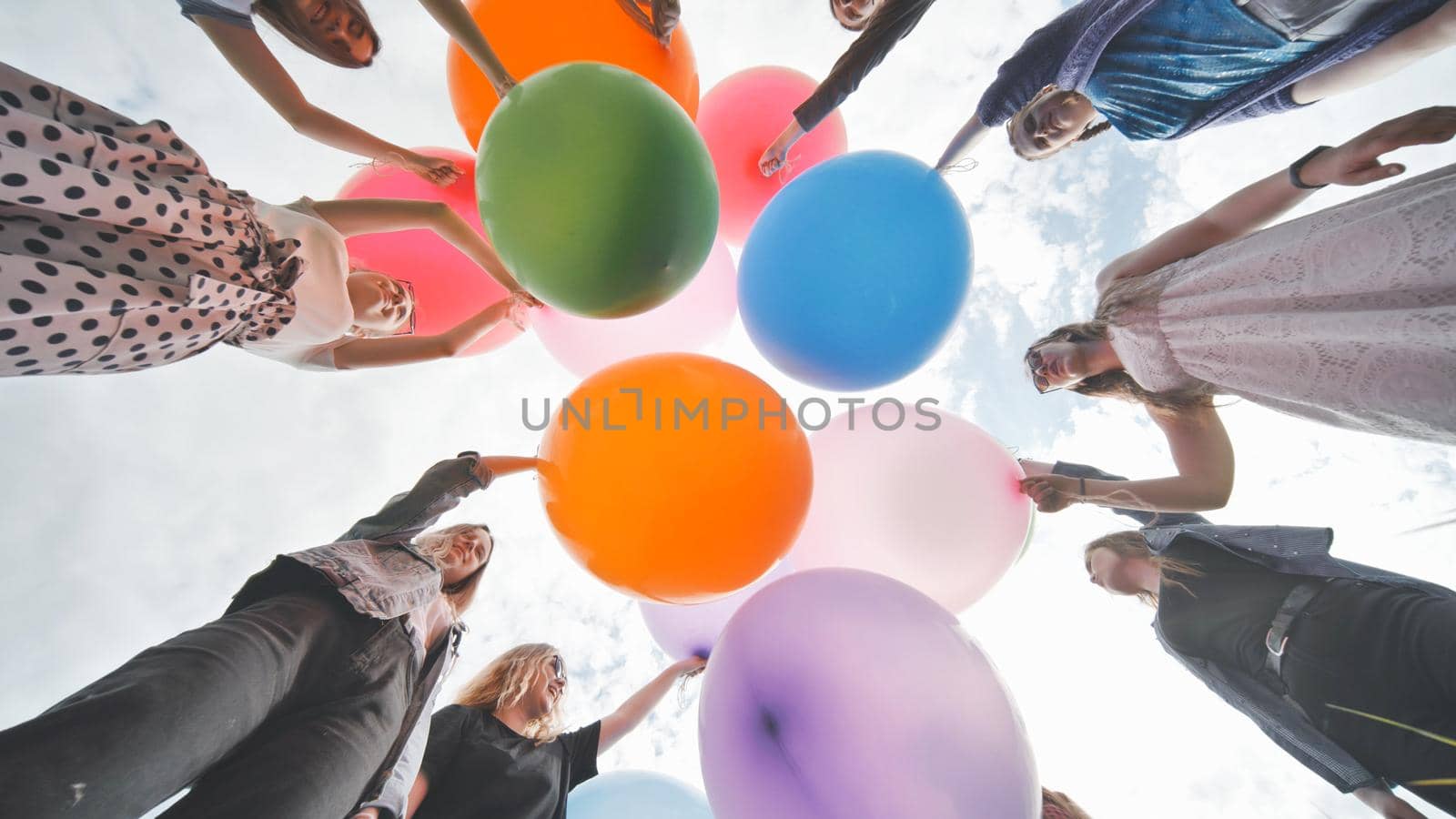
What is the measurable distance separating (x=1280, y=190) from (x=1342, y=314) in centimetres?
46

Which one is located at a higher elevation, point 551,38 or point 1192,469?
point 551,38

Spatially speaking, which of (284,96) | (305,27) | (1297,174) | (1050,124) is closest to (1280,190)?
(1297,174)

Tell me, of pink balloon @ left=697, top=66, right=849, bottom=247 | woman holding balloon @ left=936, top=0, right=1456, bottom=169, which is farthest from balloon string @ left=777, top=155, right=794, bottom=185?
woman holding balloon @ left=936, top=0, right=1456, bottom=169

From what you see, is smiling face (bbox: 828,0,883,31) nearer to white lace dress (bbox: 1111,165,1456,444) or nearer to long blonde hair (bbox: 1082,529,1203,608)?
white lace dress (bbox: 1111,165,1456,444)

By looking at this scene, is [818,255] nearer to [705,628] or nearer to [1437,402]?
[1437,402]

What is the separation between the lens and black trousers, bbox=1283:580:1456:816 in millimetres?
1028

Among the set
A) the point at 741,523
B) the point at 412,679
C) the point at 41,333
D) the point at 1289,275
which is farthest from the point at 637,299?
the point at 1289,275

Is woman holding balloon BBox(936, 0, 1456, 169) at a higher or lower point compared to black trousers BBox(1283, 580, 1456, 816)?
higher

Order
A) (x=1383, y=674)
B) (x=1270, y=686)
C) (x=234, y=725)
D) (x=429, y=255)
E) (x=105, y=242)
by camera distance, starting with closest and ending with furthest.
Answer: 1. (x=105, y=242)
2. (x=234, y=725)
3. (x=1383, y=674)
4. (x=1270, y=686)
5. (x=429, y=255)

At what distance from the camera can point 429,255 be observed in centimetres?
185

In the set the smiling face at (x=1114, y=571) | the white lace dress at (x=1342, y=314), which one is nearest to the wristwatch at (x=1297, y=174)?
the white lace dress at (x=1342, y=314)

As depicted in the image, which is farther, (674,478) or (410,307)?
(410,307)

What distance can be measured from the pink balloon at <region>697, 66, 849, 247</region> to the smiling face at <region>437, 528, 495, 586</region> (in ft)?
5.27

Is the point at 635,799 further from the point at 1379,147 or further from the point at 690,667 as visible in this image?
the point at 1379,147
